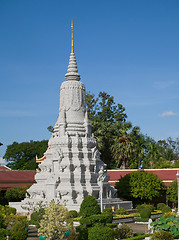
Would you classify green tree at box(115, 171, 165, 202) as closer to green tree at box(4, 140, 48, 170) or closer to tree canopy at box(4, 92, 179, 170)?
tree canopy at box(4, 92, 179, 170)

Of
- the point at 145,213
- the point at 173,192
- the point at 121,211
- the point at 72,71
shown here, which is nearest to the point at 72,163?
the point at 121,211

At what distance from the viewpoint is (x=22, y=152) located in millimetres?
85000

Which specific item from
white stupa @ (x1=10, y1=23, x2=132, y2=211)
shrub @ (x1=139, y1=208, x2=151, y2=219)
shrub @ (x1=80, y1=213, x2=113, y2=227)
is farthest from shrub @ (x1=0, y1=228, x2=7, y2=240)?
shrub @ (x1=139, y1=208, x2=151, y2=219)

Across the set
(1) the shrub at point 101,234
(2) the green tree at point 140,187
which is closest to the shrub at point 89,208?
(1) the shrub at point 101,234

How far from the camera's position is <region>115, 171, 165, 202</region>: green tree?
1741 inches

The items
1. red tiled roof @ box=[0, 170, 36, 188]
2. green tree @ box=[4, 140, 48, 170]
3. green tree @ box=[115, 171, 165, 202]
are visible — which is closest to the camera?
green tree @ box=[115, 171, 165, 202]

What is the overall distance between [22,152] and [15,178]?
116 feet

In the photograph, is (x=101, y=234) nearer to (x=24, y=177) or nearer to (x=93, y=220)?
(x=93, y=220)

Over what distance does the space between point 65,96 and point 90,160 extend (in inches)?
279

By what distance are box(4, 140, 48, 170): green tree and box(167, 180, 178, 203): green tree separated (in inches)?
1537

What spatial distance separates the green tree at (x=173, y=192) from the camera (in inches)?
1788

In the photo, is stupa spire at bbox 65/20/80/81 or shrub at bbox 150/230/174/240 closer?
shrub at bbox 150/230/174/240

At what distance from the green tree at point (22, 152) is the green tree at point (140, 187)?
124 ft

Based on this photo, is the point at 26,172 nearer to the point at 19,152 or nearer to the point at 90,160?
the point at 90,160
